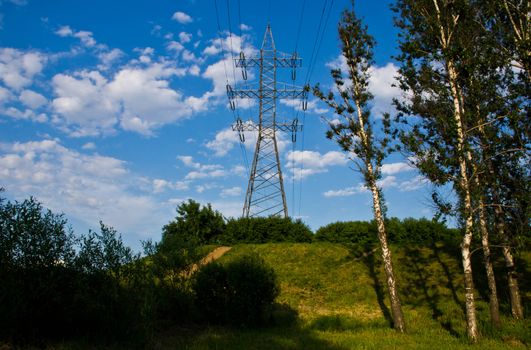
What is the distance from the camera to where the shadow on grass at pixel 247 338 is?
49.4 feet

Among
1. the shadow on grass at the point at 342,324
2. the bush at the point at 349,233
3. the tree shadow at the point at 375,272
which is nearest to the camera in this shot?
the shadow on grass at the point at 342,324

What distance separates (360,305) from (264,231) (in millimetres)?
17482

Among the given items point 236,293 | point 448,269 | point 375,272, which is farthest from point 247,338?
point 448,269

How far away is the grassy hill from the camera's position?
15.8 m

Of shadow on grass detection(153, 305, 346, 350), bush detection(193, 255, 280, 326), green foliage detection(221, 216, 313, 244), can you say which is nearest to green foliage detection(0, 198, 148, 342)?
shadow on grass detection(153, 305, 346, 350)

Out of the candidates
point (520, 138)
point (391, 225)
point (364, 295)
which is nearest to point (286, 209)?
point (391, 225)

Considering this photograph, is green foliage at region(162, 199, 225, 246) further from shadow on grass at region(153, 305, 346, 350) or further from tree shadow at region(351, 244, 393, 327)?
shadow on grass at region(153, 305, 346, 350)

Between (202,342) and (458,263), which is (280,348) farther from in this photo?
(458,263)

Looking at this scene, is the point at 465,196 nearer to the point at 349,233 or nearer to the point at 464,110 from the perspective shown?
Answer: the point at 464,110

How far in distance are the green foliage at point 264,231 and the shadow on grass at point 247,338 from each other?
65.8 feet

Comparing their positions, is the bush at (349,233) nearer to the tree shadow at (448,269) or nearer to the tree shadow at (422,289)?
the tree shadow at (448,269)

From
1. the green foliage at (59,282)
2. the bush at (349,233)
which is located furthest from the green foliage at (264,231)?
the green foliage at (59,282)

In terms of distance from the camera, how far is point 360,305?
23859 millimetres

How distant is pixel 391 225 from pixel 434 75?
2192 cm
